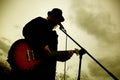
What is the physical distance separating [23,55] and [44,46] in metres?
0.31

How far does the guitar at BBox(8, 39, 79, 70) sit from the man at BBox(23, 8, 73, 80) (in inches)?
2.3

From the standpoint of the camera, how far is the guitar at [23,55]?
10.6 feet

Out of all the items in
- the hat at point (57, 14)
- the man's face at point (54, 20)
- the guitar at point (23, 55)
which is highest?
the hat at point (57, 14)

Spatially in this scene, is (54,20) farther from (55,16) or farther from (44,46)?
(44,46)

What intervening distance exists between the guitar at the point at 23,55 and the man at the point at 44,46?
0.19 ft

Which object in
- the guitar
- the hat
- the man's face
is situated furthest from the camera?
the hat

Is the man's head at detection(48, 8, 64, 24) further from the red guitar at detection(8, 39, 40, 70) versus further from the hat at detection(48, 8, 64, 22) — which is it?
the red guitar at detection(8, 39, 40, 70)

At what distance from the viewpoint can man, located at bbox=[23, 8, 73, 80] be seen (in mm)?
3303

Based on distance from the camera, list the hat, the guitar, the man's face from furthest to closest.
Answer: the hat, the man's face, the guitar

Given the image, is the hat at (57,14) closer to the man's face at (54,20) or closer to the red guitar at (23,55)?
the man's face at (54,20)

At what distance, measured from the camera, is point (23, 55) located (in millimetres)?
3316

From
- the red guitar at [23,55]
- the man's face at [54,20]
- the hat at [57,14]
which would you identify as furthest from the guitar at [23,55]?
the hat at [57,14]

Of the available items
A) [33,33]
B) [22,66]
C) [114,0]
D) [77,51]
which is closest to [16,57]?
[22,66]

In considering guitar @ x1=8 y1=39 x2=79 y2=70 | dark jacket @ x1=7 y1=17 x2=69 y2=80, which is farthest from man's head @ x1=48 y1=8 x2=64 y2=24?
guitar @ x1=8 y1=39 x2=79 y2=70
